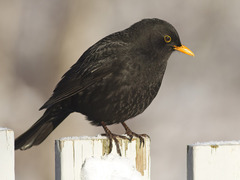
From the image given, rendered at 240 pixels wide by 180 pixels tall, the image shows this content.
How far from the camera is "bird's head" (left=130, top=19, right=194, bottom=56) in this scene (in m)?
5.62

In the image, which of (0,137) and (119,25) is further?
(119,25)

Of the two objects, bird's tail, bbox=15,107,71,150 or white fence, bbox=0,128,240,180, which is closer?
white fence, bbox=0,128,240,180

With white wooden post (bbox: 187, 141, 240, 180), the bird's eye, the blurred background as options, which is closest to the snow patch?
white wooden post (bbox: 187, 141, 240, 180)

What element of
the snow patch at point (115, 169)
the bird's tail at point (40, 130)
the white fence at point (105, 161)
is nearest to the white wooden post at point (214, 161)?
the white fence at point (105, 161)

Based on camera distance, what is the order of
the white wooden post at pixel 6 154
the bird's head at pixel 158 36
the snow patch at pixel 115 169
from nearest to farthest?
the white wooden post at pixel 6 154 → the snow patch at pixel 115 169 → the bird's head at pixel 158 36

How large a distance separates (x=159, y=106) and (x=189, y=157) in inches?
286

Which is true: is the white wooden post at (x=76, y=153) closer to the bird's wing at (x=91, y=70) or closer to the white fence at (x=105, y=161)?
the white fence at (x=105, y=161)

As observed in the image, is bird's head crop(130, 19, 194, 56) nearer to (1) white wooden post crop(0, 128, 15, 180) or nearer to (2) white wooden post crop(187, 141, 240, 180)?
(2) white wooden post crop(187, 141, 240, 180)

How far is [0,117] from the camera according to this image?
9.72 meters

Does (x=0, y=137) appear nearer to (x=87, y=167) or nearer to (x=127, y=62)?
(x=87, y=167)

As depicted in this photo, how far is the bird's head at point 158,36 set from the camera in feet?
18.4

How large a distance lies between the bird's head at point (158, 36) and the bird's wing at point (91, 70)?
255 mm

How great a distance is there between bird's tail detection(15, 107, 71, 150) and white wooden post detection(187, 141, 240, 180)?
1804 mm

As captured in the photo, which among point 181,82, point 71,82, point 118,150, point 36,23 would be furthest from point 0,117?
point 118,150
